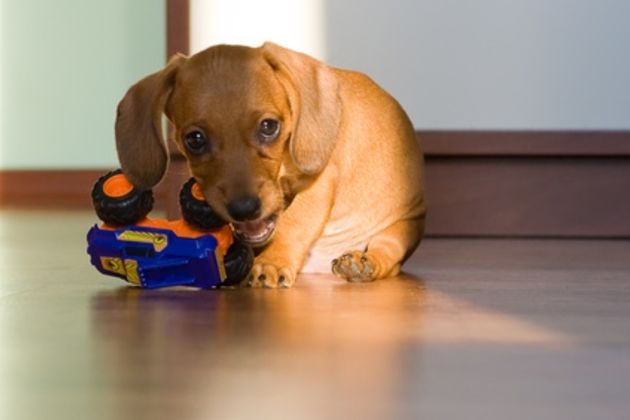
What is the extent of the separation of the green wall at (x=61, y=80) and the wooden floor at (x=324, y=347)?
2.76m

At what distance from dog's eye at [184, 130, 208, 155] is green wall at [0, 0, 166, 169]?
10.1ft

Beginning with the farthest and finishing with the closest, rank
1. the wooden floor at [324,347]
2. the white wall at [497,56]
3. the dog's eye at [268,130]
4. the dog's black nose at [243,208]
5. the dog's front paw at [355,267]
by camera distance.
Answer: the white wall at [497,56]
the dog's front paw at [355,267]
the dog's eye at [268,130]
the dog's black nose at [243,208]
the wooden floor at [324,347]

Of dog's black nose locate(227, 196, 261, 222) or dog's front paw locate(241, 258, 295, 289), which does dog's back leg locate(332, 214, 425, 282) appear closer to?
dog's front paw locate(241, 258, 295, 289)

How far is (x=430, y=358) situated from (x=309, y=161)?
0.73 metres

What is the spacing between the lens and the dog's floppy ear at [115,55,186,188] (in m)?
1.89

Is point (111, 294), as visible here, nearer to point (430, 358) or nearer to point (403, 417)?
point (430, 358)

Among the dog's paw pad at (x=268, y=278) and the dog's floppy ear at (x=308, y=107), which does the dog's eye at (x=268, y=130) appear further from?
the dog's paw pad at (x=268, y=278)

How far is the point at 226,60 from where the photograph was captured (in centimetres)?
188

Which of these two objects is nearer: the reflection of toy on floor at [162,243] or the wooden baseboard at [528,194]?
the reflection of toy on floor at [162,243]

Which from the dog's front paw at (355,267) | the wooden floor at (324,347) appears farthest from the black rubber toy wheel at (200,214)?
the dog's front paw at (355,267)

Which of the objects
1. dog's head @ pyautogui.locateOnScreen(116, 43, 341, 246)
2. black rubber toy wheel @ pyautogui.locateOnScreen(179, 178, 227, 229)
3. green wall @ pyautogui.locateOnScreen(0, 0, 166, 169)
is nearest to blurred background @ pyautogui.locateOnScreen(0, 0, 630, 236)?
dog's head @ pyautogui.locateOnScreen(116, 43, 341, 246)

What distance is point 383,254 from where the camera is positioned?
210 centimetres

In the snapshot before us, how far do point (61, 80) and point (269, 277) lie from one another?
10.6ft

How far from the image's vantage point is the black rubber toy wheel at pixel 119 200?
183 centimetres
